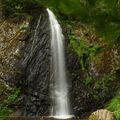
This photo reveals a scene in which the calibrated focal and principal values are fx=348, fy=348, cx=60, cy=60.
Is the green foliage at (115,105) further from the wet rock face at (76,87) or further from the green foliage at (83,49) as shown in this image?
the green foliage at (83,49)

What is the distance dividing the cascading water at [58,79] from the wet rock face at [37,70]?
234mm

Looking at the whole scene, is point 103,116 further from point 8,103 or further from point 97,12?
point 97,12

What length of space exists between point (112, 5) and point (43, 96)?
35.2ft

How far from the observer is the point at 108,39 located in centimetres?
302

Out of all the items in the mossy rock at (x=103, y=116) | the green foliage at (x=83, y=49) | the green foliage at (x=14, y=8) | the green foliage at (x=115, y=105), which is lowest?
the mossy rock at (x=103, y=116)

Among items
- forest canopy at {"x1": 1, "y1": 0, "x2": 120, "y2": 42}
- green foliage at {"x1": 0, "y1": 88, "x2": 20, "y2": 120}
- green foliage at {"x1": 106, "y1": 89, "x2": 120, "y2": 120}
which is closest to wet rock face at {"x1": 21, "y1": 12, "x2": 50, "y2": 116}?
green foliage at {"x1": 0, "y1": 88, "x2": 20, "y2": 120}

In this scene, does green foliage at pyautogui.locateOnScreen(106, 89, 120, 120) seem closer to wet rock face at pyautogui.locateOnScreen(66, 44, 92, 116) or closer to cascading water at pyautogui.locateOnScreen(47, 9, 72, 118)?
wet rock face at pyautogui.locateOnScreen(66, 44, 92, 116)

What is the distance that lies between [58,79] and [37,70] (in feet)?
3.05

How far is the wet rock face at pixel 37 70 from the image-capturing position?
13.4 m

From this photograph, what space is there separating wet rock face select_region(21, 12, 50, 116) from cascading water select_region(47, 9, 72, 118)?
23 cm

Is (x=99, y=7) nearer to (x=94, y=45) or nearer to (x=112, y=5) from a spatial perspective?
(x=112, y=5)

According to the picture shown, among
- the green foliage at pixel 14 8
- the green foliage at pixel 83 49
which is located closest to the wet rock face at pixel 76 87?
the green foliage at pixel 83 49

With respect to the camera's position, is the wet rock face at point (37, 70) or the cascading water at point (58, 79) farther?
the wet rock face at point (37, 70)

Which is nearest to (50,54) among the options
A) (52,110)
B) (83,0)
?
(52,110)
